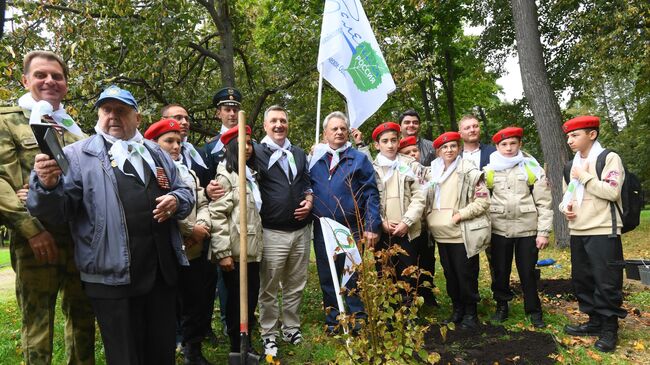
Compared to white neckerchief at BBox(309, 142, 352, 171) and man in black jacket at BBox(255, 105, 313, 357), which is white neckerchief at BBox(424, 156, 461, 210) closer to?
white neckerchief at BBox(309, 142, 352, 171)

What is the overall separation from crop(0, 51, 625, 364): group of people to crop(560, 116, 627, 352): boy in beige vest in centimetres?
1

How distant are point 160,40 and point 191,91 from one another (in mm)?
2006

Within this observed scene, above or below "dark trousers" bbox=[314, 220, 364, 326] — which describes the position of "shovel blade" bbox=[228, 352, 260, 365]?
below

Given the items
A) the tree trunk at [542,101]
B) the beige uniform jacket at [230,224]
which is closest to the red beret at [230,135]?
the beige uniform jacket at [230,224]

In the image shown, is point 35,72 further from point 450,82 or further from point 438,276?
point 450,82

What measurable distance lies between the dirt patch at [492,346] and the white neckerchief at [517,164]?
1.61 m

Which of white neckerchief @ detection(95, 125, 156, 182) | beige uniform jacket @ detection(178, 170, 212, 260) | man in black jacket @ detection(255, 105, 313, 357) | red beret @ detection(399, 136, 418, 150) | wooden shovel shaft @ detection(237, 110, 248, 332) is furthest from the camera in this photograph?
red beret @ detection(399, 136, 418, 150)

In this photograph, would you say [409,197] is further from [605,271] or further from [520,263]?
[605,271]

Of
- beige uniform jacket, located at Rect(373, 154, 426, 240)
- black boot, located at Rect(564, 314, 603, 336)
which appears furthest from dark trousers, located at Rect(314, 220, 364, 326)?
black boot, located at Rect(564, 314, 603, 336)

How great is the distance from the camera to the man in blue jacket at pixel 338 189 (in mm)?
4590

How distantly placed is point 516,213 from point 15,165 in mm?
4373

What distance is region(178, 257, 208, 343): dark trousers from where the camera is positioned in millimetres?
4043

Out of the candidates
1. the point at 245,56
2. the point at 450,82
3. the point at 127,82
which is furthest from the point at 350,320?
the point at 450,82

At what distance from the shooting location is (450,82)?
21062 millimetres
